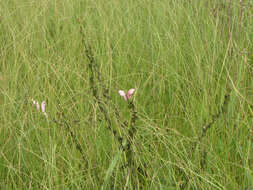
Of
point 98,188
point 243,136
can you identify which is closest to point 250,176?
point 243,136

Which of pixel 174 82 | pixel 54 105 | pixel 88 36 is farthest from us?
pixel 88 36

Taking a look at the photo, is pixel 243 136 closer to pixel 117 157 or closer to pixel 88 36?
pixel 117 157

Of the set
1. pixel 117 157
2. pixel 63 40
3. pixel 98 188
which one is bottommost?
pixel 98 188

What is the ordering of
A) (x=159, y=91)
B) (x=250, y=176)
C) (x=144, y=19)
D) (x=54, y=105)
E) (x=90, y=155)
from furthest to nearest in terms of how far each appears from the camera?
(x=144, y=19) → (x=159, y=91) → (x=54, y=105) → (x=90, y=155) → (x=250, y=176)

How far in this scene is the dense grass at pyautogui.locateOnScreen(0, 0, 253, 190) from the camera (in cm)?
144

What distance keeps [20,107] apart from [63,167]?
0.43 m

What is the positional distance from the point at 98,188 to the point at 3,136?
2.00 feet

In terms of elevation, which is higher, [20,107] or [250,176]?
[20,107]

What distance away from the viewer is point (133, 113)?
4.66 feet

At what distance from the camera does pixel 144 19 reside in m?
2.80

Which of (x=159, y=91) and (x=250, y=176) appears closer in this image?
(x=250, y=176)

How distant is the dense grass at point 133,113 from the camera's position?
1.44 metres

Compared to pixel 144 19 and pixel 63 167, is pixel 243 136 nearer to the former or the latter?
pixel 63 167

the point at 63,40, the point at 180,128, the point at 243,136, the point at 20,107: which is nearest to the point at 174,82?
the point at 180,128
